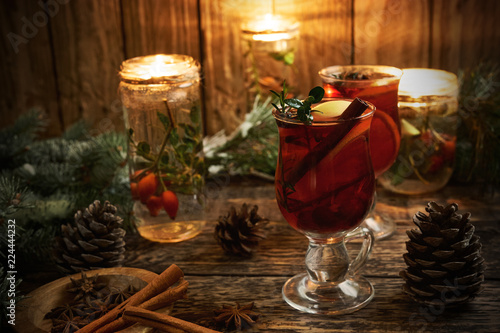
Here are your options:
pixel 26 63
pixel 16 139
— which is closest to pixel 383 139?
pixel 16 139

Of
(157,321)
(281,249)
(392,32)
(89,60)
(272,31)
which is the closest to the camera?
(157,321)

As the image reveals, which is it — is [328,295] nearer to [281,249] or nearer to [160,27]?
[281,249]

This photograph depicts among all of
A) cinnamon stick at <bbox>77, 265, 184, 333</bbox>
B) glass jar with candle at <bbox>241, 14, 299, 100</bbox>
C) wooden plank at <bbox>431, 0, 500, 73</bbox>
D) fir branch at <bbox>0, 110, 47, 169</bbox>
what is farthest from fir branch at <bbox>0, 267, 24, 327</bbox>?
wooden plank at <bbox>431, 0, 500, 73</bbox>

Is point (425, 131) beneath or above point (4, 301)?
above

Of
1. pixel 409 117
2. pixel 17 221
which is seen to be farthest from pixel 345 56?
pixel 17 221

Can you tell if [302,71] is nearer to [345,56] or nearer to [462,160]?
[345,56]

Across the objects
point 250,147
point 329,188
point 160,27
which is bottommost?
point 250,147

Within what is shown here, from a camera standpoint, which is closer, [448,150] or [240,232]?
[240,232]

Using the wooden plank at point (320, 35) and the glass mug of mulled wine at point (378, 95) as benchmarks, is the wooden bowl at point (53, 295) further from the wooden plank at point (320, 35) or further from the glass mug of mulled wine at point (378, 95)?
the wooden plank at point (320, 35)
